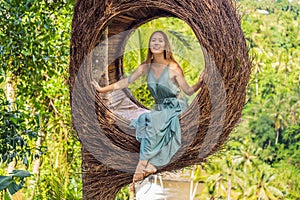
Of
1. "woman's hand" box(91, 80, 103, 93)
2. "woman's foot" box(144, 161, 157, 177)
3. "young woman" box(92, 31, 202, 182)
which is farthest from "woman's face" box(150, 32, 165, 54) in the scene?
"woman's foot" box(144, 161, 157, 177)

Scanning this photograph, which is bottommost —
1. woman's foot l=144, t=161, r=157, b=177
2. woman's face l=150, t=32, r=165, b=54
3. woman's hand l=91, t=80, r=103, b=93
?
woman's foot l=144, t=161, r=157, b=177

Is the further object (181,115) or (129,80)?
(129,80)

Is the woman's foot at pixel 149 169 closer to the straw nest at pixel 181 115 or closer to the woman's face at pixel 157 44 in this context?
the straw nest at pixel 181 115

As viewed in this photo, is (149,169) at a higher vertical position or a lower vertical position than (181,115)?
lower

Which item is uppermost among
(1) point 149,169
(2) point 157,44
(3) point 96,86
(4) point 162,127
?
(2) point 157,44

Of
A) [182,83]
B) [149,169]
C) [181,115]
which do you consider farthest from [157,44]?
[149,169]

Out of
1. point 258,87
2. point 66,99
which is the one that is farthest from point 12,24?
point 258,87

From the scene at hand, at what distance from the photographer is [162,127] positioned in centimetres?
186

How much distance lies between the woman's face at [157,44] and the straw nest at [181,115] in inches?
3.7

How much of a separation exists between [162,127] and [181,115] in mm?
80

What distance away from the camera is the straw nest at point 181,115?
174 centimetres

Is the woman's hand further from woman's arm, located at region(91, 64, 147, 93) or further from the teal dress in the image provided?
the teal dress

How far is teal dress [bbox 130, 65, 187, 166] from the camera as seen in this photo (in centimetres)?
184

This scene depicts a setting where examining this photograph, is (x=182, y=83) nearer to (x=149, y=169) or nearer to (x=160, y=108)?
(x=160, y=108)
